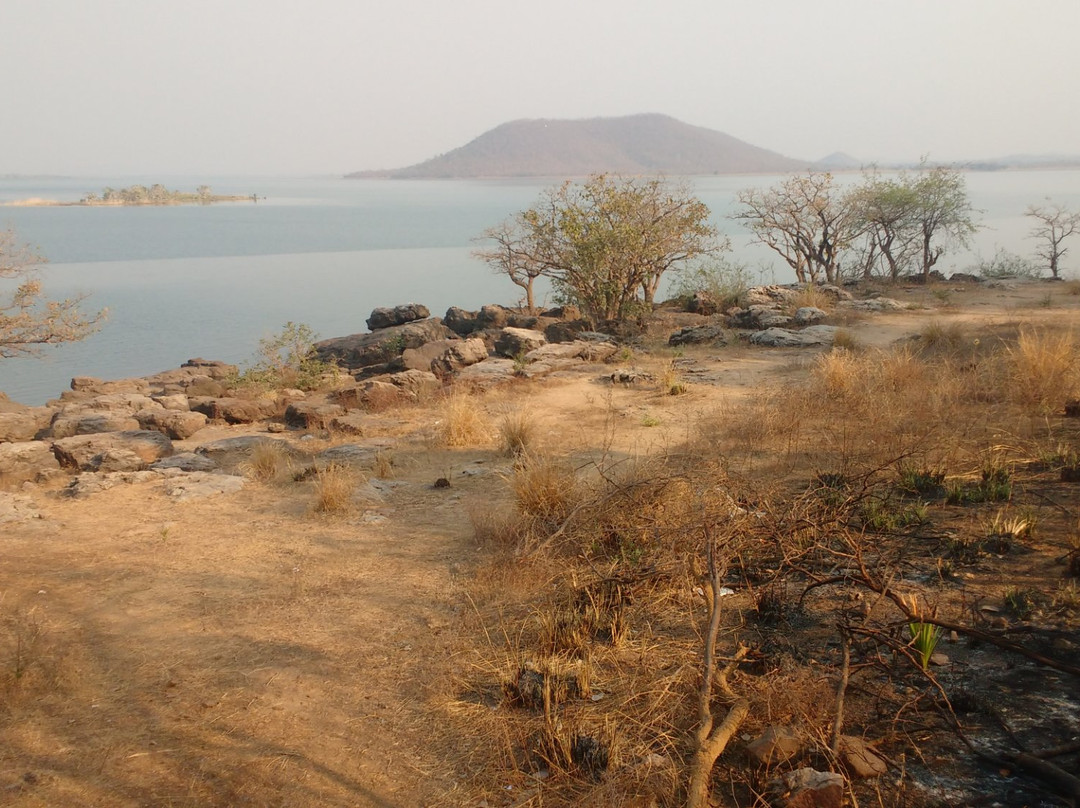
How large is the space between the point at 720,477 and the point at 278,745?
121 inches

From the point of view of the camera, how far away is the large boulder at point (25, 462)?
926cm

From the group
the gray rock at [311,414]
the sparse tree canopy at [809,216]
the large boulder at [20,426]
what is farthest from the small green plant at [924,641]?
the sparse tree canopy at [809,216]

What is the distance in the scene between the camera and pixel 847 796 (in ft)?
9.76

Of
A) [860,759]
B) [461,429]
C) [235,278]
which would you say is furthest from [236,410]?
[235,278]

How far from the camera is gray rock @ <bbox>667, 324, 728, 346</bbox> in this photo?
16688 mm

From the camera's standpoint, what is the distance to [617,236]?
18844mm

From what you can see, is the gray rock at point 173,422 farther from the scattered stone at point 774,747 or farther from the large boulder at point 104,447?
the scattered stone at point 774,747

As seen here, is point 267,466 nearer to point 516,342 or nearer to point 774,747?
point 774,747

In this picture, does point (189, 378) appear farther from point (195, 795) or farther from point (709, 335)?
point (195, 795)

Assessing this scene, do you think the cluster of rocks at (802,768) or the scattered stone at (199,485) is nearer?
the cluster of rocks at (802,768)

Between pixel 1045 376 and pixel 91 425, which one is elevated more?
pixel 1045 376

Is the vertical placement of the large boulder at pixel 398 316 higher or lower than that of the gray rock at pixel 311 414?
higher

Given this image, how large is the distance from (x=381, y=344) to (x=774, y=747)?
18.7 metres

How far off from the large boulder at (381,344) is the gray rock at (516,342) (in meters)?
2.60
